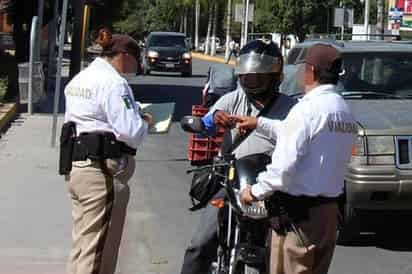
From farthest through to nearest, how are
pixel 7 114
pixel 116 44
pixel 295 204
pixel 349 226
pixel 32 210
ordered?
1. pixel 7 114
2. pixel 32 210
3. pixel 349 226
4. pixel 116 44
5. pixel 295 204

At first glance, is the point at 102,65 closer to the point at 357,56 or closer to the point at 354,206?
the point at 354,206

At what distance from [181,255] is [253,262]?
324cm

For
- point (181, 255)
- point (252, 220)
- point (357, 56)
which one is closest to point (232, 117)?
point (252, 220)

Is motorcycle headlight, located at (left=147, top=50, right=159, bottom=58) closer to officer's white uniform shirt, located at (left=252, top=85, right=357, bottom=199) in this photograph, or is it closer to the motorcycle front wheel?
the motorcycle front wheel

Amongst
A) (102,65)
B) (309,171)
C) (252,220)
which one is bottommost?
(252,220)

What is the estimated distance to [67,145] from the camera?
5.78m

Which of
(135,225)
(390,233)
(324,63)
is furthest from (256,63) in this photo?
(390,233)

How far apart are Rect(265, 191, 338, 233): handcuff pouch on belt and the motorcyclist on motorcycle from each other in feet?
2.01

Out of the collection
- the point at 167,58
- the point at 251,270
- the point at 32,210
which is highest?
the point at 251,270

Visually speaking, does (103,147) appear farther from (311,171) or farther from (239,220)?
(311,171)

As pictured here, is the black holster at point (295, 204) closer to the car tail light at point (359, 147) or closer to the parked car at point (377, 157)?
the parked car at point (377, 157)

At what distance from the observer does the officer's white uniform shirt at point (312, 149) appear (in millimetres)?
4566

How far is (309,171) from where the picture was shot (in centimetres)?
463

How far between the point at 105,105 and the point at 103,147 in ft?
0.95
